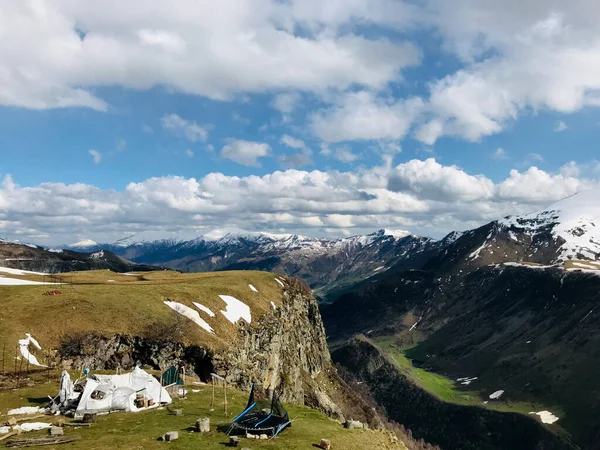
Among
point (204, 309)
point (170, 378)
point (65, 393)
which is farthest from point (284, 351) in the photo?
point (65, 393)

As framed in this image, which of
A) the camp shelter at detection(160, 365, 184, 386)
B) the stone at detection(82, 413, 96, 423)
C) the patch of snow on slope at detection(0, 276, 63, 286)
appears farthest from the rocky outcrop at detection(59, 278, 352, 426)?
the patch of snow on slope at detection(0, 276, 63, 286)

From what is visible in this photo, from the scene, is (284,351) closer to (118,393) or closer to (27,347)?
(27,347)

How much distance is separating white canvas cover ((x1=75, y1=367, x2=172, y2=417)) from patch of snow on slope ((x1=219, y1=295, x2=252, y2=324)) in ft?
176

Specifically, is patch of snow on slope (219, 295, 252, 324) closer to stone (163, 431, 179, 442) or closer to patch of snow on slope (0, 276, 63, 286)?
patch of snow on slope (0, 276, 63, 286)

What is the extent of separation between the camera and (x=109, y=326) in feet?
267

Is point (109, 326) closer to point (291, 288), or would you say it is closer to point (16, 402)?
point (16, 402)

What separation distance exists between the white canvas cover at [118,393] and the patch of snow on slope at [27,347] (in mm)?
23025

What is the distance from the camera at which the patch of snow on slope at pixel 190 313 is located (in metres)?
93.6

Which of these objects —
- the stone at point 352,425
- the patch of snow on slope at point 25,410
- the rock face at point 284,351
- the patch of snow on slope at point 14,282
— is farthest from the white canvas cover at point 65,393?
the patch of snow on slope at point 14,282

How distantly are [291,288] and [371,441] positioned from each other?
123 metres

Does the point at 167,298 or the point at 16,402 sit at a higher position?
the point at 167,298

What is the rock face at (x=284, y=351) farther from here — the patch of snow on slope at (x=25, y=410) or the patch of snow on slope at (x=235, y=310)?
the patch of snow on slope at (x=25, y=410)

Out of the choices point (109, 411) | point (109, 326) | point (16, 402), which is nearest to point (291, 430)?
Answer: point (109, 411)

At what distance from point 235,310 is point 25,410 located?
227 feet
